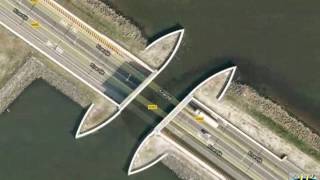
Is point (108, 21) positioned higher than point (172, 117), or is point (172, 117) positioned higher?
point (108, 21)

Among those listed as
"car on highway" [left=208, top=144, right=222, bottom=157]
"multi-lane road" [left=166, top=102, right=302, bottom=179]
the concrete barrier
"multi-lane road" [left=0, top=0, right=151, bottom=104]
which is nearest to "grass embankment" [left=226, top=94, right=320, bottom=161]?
"multi-lane road" [left=166, top=102, right=302, bottom=179]

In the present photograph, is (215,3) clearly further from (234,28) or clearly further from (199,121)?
(199,121)

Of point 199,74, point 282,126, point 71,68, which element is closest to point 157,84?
point 199,74

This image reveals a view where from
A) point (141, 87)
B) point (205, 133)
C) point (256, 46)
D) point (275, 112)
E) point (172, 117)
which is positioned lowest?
point (172, 117)

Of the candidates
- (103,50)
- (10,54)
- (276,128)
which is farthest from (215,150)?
(10,54)

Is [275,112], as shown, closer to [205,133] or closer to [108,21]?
[205,133]

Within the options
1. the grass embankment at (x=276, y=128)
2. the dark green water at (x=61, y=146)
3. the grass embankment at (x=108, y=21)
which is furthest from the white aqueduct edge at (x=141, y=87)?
the grass embankment at (x=276, y=128)

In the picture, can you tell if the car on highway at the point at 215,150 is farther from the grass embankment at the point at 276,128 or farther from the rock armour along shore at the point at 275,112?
the rock armour along shore at the point at 275,112

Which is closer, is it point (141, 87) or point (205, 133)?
point (205, 133)
